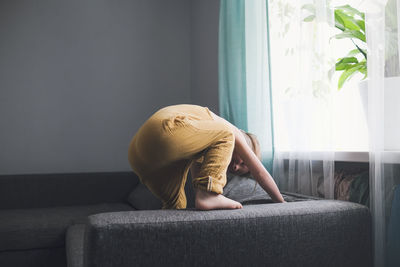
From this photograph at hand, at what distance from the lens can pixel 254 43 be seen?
224 cm

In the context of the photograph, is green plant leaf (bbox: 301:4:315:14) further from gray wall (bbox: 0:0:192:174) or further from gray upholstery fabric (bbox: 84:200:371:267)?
gray wall (bbox: 0:0:192:174)

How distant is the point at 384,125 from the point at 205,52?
2178 mm

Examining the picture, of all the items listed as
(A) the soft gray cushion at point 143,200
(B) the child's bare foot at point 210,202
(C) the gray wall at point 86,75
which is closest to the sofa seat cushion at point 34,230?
(A) the soft gray cushion at point 143,200

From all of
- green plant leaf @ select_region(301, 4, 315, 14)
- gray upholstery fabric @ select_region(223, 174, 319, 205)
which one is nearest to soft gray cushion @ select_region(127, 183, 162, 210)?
gray upholstery fabric @ select_region(223, 174, 319, 205)

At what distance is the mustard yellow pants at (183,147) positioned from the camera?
126 centimetres

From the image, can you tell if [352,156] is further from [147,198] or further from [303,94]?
[147,198]

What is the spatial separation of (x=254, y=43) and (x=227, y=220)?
1360 mm

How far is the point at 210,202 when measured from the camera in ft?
3.99

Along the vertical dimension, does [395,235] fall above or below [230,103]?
below

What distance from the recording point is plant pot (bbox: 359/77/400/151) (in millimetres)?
1402

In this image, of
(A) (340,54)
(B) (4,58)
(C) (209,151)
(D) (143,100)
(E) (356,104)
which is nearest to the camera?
(C) (209,151)

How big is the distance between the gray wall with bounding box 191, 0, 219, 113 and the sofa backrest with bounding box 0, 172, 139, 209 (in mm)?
907

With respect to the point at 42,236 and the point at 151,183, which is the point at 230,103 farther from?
the point at 42,236

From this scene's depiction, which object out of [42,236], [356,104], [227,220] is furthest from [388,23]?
[42,236]
